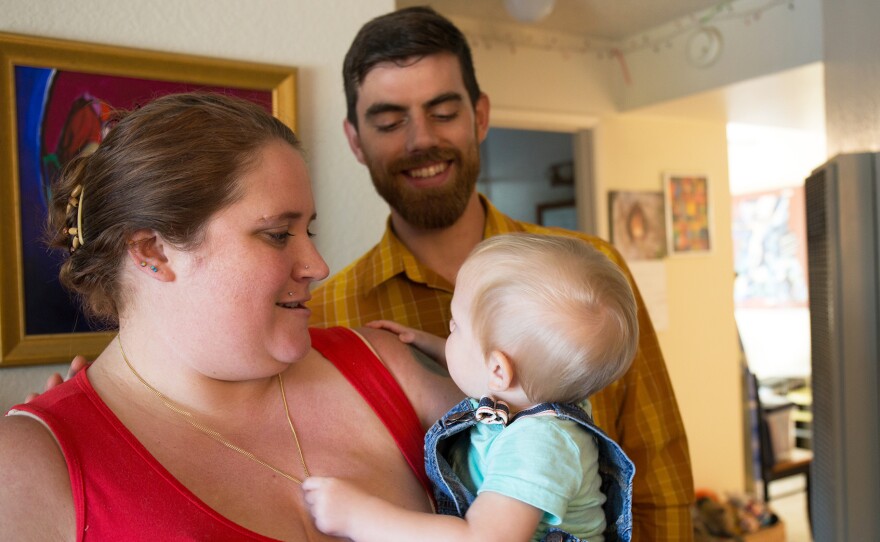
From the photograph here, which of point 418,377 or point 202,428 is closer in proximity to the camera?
point 202,428

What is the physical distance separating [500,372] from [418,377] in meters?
0.21

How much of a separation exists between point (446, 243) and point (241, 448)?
Result: 0.96 meters

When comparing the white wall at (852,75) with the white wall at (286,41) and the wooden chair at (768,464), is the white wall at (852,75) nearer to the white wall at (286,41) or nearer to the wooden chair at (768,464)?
the white wall at (286,41)

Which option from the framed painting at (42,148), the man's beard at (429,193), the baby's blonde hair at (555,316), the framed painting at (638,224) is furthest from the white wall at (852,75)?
the framed painting at (638,224)

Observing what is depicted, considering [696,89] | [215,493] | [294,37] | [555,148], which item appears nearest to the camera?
[215,493]

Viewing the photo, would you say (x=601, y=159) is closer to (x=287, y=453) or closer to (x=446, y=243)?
(x=446, y=243)

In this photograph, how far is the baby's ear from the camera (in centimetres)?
122

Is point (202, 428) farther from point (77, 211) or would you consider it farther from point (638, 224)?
point (638, 224)

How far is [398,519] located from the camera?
1108mm

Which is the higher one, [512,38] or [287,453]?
[512,38]

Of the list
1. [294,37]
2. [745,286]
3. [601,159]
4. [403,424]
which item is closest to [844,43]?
[294,37]

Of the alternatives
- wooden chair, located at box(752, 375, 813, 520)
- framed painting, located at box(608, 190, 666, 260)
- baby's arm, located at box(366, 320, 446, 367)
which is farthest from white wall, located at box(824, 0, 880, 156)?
wooden chair, located at box(752, 375, 813, 520)

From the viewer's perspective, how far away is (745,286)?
11.0 metres

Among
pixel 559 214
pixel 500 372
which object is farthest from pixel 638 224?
pixel 500 372
